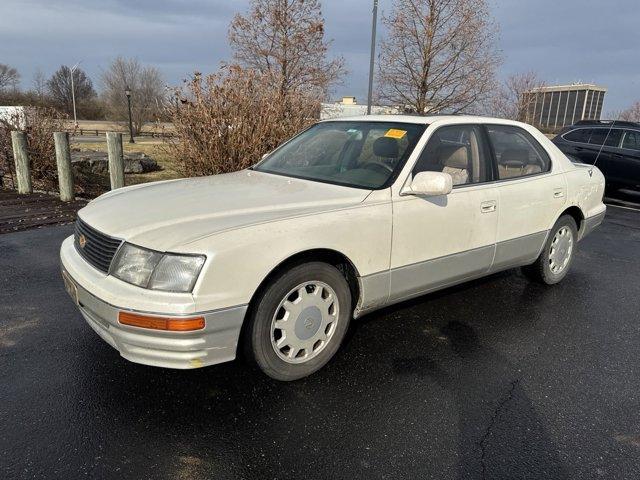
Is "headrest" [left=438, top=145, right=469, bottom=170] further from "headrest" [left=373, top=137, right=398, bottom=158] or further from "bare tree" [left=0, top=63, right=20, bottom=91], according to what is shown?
"bare tree" [left=0, top=63, right=20, bottom=91]

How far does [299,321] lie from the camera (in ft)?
9.39

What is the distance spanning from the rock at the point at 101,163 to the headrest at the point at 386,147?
885 centimetres

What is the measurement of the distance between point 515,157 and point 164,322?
10.9 ft

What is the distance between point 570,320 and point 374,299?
1.98 m

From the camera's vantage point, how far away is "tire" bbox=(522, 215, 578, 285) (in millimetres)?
4629

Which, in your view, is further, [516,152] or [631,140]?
[631,140]

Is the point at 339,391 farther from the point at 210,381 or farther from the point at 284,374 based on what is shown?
the point at 210,381

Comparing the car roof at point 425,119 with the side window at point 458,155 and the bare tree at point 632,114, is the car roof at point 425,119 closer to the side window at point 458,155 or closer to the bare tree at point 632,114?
the side window at point 458,155

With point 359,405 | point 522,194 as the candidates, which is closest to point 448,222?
point 522,194

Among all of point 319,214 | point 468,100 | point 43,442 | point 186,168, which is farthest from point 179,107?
point 468,100

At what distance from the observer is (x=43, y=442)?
2.36 m

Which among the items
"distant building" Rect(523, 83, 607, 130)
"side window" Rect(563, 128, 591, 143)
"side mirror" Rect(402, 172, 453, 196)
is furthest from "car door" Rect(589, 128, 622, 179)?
"distant building" Rect(523, 83, 607, 130)

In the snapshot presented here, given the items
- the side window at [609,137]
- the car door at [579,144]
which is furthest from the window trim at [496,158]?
the side window at [609,137]

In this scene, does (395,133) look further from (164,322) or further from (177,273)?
(164,322)
